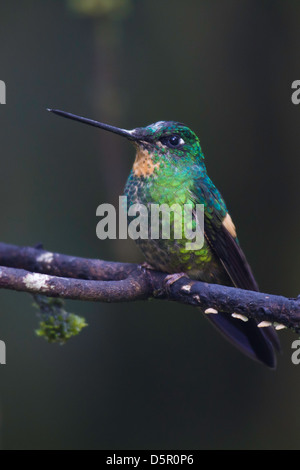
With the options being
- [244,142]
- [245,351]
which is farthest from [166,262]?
[244,142]

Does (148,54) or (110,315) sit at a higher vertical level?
(148,54)

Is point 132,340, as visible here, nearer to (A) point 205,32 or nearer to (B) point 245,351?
(B) point 245,351

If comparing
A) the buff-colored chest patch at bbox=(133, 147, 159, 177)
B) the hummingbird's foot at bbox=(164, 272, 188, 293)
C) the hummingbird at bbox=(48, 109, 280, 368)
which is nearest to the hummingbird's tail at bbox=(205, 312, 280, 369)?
the hummingbird at bbox=(48, 109, 280, 368)

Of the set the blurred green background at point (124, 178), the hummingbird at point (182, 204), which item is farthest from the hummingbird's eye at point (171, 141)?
the blurred green background at point (124, 178)

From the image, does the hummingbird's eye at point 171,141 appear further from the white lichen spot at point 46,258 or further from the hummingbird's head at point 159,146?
the white lichen spot at point 46,258

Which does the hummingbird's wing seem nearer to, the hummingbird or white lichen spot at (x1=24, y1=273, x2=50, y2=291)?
the hummingbird

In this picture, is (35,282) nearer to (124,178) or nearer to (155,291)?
(155,291)

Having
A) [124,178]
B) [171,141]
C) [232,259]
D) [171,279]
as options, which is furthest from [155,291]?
[124,178]
